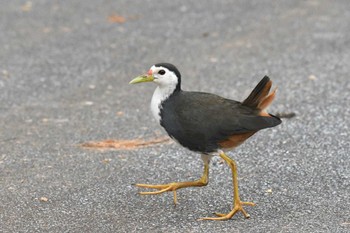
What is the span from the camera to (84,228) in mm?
4965

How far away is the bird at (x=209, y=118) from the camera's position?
16.9 feet

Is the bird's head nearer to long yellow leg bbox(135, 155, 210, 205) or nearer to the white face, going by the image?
the white face

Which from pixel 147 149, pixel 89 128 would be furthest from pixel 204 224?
pixel 89 128

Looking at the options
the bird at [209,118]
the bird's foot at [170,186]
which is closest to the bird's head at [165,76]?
the bird at [209,118]

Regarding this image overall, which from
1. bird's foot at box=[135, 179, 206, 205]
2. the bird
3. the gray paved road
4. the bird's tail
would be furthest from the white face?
the gray paved road

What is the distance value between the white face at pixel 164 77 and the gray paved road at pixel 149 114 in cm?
88

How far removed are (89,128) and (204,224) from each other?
7.60 feet

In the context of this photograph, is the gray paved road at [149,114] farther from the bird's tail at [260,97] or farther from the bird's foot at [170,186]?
Result: the bird's tail at [260,97]

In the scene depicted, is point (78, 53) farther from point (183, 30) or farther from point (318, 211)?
point (318, 211)

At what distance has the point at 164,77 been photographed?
5301 millimetres

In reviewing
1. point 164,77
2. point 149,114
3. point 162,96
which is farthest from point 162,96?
point 149,114

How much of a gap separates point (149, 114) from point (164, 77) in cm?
214

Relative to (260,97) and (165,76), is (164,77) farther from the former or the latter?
(260,97)

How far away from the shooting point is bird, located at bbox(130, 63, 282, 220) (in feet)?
16.9
